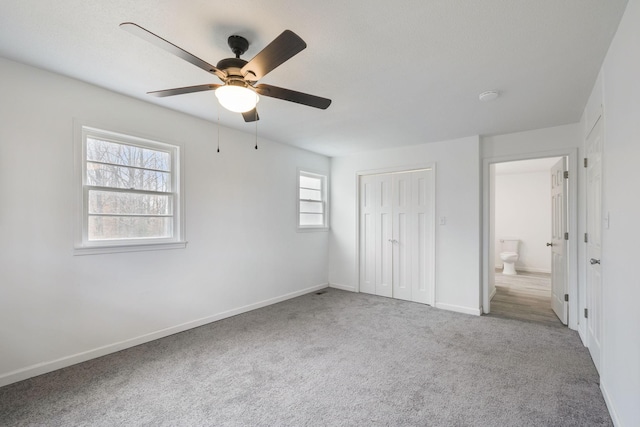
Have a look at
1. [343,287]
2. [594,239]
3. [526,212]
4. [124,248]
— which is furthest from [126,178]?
[526,212]

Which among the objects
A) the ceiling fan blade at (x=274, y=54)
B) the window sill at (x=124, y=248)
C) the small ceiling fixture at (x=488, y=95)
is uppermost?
the small ceiling fixture at (x=488, y=95)

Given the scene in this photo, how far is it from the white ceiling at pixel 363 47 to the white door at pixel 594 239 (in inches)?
19.8

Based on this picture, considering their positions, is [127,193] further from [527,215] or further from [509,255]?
[527,215]

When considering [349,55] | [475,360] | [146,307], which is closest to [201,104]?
[349,55]

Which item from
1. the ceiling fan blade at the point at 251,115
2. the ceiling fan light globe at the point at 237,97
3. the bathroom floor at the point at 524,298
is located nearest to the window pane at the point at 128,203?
the ceiling fan blade at the point at 251,115

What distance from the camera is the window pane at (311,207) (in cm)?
499

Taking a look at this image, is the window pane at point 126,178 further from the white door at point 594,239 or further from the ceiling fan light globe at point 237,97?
the white door at point 594,239

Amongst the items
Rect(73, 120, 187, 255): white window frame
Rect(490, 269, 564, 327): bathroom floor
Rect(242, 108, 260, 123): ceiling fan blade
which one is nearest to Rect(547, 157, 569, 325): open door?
Rect(490, 269, 564, 327): bathroom floor

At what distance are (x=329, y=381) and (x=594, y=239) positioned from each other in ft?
8.67

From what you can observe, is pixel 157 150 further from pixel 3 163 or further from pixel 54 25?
pixel 54 25

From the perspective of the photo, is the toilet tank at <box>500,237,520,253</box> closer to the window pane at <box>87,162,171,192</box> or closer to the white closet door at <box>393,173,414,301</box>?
the white closet door at <box>393,173,414,301</box>

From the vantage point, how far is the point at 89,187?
8.78 feet

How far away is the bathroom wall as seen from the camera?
683 cm

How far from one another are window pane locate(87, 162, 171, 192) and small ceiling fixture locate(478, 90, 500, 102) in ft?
10.6
